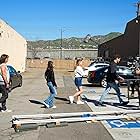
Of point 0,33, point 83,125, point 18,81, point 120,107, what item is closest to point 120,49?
point 0,33

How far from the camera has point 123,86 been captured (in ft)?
78.7

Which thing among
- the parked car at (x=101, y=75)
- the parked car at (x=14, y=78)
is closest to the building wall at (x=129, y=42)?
the parked car at (x=101, y=75)

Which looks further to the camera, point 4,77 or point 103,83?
point 103,83

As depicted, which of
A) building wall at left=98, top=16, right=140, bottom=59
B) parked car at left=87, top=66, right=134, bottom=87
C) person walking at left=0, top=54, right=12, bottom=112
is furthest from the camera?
building wall at left=98, top=16, right=140, bottom=59

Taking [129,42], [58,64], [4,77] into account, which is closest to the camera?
[4,77]

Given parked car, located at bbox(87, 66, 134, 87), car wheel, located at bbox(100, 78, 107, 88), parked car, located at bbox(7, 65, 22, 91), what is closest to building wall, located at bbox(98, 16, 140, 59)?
parked car, located at bbox(87, 66, 134, 87)

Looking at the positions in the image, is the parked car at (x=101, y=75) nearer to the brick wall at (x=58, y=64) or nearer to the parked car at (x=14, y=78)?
the parked car at (x=14, y=78)

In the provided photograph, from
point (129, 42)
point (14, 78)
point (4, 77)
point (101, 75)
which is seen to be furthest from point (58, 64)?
point (4, 77)

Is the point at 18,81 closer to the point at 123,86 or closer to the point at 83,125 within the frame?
the point at 123,86

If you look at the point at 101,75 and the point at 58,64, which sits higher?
the point at 101,75

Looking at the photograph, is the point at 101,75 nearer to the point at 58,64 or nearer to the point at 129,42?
the point at 129,42

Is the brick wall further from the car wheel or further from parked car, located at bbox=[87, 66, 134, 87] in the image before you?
Result: the car wheel

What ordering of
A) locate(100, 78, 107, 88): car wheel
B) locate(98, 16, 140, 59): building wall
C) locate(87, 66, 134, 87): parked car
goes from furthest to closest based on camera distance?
locate(98, 16, 140, 59): building wall → locate(87, 66, 134, 87): parked car → locate(100, 78, 107, 88): car wheel

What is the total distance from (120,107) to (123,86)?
10377 mm
